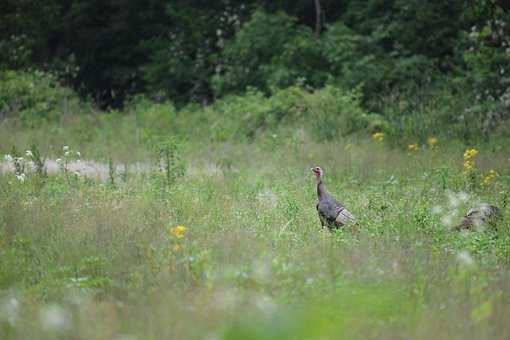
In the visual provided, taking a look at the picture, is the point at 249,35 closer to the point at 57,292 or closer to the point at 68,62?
the point at 68,62

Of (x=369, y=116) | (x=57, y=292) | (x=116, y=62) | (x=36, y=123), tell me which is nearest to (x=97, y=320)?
(x=57, y=292)

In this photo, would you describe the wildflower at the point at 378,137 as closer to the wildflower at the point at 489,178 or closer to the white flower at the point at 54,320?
the wildflower at the point at 489,178

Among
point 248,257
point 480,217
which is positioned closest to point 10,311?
point 248,257

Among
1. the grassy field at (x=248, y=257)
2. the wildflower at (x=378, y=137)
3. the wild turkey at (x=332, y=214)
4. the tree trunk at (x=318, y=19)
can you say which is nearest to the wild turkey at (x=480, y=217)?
the grassy field at (x=248, y=257)

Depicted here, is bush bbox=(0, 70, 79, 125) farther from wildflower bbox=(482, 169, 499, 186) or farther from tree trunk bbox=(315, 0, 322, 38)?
wildflower bbox=(482, 169, 499, 186)

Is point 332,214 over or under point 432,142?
over

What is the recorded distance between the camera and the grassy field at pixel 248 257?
5305 mm

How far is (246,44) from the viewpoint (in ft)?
75.0

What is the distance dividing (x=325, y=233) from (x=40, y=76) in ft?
49.3

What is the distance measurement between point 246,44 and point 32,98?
644 cm

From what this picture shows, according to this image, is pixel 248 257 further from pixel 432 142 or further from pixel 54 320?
pixel 432 142

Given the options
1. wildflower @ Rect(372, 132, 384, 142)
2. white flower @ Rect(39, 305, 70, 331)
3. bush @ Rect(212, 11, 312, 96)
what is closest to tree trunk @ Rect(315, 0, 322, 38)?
bush @ Rect(212, 11, 312, 96)

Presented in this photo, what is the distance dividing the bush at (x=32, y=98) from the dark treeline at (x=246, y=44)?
233 cm

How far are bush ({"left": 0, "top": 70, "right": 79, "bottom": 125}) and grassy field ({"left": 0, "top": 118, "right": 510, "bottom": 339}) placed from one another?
7510 mm
